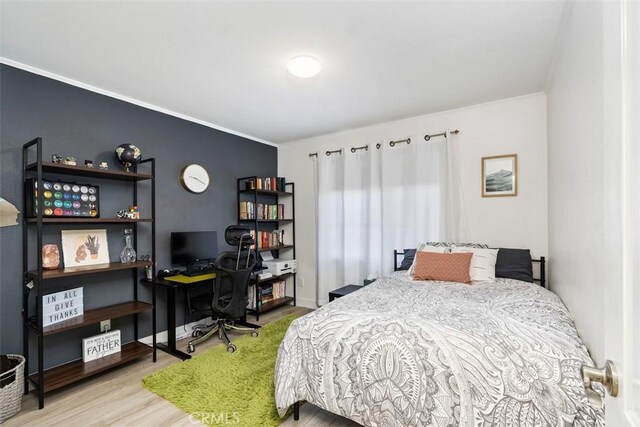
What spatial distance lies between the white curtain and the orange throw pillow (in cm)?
62

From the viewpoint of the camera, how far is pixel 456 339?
1465 mm

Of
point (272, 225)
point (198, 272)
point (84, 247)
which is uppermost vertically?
point (272, 225)

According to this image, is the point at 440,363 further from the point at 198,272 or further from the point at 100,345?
the point at 100,345

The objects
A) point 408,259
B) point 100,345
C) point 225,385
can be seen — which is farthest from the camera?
point 408,259

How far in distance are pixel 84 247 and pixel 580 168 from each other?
365 centimetres

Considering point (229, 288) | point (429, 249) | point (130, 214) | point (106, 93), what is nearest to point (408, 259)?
point (429, 249)

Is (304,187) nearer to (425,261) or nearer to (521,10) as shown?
(425,261)

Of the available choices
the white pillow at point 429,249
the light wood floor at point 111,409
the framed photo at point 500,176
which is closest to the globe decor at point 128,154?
the light wood floor at point 111,409

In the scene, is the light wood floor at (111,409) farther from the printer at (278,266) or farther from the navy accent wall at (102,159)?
the printer at (278,266)

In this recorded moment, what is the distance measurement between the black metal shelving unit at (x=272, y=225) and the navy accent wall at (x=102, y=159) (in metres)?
0.20

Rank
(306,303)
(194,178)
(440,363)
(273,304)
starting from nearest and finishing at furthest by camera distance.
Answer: (440,363) → (194,178) → (273,304) → (306,303)

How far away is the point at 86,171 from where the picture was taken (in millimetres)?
2473

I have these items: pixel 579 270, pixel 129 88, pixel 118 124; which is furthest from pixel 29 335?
pixel 579 270

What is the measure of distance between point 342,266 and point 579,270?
2773mm
